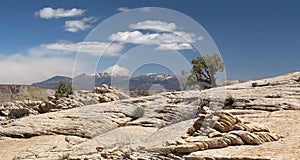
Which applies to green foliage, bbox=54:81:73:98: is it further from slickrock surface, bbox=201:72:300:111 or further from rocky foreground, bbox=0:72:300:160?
slickrock surface, bbox=201:72:300:111

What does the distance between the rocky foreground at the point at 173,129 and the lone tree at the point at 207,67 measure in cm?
1805

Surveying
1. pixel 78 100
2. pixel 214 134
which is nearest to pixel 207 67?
pixel 78 100

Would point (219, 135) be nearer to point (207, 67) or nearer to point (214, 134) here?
point (214, 134)

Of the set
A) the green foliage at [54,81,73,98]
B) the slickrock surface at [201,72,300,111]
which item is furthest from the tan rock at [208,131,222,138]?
the green foliage at [54,81,73,98]

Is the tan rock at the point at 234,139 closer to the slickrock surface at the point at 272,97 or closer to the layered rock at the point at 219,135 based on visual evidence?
the layered rock at the point at 219,135

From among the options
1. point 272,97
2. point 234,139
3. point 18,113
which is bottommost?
point 18,113

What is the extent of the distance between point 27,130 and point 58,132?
301 cm

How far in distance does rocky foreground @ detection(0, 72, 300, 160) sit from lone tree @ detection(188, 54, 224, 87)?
18054 mm

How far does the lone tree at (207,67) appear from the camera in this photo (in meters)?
50.4

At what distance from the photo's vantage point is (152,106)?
1203 inches

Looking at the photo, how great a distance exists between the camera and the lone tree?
165ft

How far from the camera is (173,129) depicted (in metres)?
20.8

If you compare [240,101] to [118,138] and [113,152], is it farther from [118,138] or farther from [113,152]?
[113,152]

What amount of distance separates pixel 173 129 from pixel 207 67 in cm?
3226
